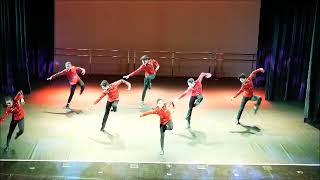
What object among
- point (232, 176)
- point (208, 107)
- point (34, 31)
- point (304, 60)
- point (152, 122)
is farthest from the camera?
point (34, 31)

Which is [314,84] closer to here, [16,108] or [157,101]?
[157,101]

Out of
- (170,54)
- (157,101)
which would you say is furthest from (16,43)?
(157,101)

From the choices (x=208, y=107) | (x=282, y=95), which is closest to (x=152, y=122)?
(x=208, y=107)

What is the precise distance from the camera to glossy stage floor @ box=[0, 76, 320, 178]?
814 centimetres

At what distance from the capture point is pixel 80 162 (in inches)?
313

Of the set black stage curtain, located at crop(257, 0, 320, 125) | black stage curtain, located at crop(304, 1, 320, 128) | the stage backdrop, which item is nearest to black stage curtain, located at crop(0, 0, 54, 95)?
the stage backdrop

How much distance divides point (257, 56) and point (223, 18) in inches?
61.8

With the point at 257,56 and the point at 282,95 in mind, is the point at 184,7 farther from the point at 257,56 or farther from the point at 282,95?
the point at 282,95

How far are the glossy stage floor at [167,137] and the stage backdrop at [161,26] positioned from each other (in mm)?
3536

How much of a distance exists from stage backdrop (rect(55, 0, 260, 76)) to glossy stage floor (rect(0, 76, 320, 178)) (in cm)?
354

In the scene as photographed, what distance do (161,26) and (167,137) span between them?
6.75m

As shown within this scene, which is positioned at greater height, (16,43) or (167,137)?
(16,43)

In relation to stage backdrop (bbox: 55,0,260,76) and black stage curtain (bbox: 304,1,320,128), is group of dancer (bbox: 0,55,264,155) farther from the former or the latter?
stage backdrop (bbox: 55,0,260,76)

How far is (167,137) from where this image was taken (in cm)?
917
